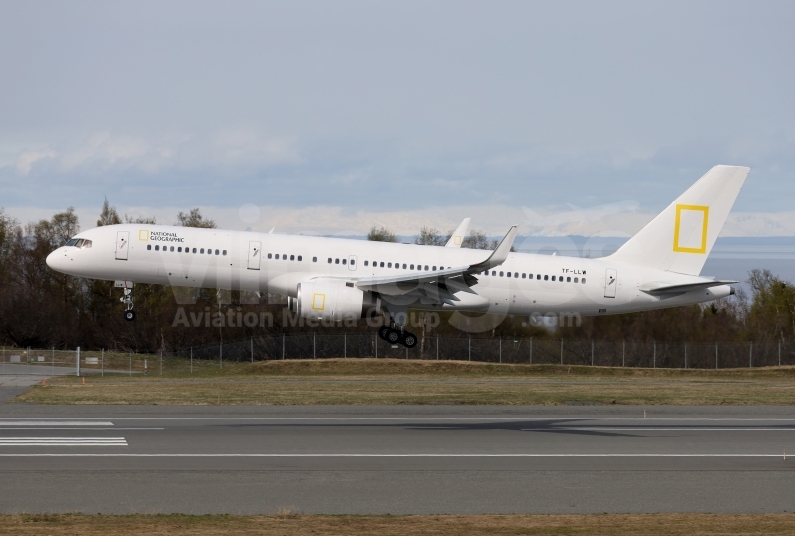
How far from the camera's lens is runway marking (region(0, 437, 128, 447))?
23844 mm

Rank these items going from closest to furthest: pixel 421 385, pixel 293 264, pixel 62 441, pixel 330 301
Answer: pixel 62 441 → pixel 330 301 → pixel 293 264 → pixel 421 385

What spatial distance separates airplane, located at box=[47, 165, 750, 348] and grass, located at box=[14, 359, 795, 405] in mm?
3357

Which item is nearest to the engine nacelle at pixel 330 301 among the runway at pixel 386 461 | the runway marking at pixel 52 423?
the runway at pixel 386 461

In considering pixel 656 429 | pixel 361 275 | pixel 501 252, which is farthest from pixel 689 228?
pixel 656 429

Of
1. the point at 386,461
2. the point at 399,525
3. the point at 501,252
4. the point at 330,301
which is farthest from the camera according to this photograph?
the point at 330,301

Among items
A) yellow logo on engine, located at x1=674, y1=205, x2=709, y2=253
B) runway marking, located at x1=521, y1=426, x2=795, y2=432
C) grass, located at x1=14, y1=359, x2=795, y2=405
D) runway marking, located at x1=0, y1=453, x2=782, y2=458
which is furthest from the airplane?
runway marking, located at x1=0, y1=453, x2=782, y2=458

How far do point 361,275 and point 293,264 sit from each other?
2.58 metres

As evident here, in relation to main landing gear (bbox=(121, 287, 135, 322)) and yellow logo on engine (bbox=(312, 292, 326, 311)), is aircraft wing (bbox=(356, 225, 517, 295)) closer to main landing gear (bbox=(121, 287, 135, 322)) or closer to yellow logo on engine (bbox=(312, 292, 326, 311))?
yellow logo on engine (bbox=(312, 292, 326, 311))

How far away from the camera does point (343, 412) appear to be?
32.4 m

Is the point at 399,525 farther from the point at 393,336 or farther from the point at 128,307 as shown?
the point at 128,307

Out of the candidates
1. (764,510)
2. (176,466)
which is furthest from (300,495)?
(764,510)

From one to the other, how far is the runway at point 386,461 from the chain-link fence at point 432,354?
21853 mm

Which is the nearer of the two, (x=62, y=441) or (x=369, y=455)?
(x=369, y=455)

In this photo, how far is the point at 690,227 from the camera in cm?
4228
